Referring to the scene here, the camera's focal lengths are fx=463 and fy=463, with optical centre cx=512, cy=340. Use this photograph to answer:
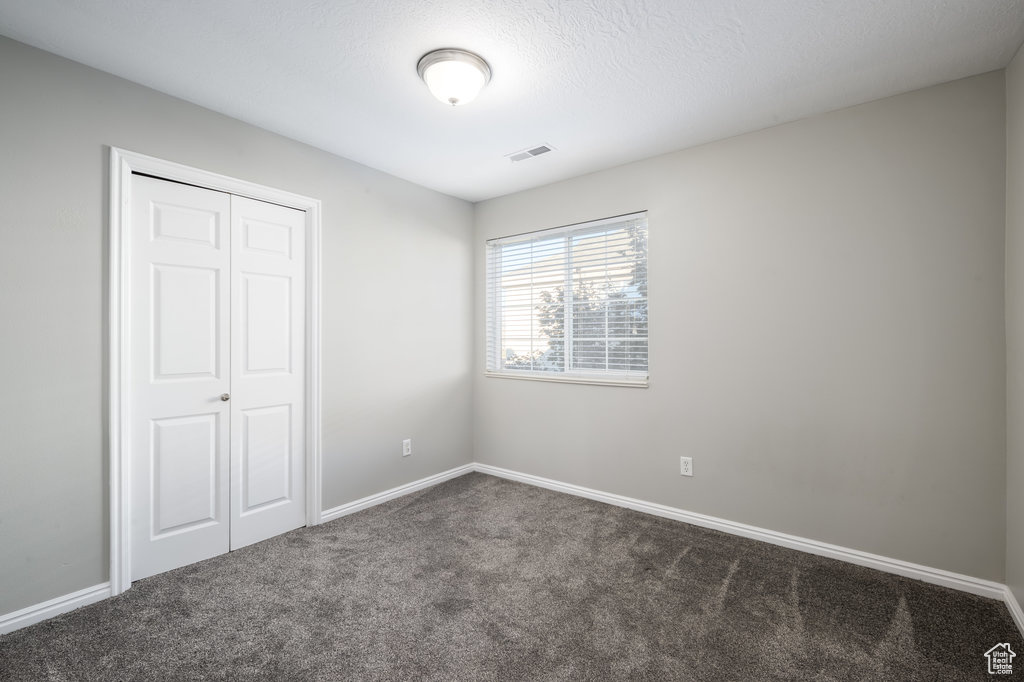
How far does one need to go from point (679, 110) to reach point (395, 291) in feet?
7.65

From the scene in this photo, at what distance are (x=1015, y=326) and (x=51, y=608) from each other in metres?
4.53

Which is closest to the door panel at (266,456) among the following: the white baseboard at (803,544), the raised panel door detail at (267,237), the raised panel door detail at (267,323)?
the raised panel door detail at (267,323)

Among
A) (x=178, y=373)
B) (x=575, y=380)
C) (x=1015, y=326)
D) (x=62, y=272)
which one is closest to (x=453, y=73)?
(x=62, y=272)

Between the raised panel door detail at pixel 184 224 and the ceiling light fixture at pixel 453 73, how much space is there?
1484 mm

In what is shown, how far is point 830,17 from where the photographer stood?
1.87 metres

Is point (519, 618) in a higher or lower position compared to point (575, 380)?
lower

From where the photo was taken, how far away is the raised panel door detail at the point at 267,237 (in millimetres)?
2825

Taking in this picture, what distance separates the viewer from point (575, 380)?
3686 millimetres

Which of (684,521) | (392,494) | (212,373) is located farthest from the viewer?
(392,494)

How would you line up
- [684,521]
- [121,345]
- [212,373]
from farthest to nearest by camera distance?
[684,521] < [212,373] < [121,345]

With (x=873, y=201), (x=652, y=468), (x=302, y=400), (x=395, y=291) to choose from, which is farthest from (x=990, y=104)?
(x=302, y=400)

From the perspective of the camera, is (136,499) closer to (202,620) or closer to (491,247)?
(202,620)

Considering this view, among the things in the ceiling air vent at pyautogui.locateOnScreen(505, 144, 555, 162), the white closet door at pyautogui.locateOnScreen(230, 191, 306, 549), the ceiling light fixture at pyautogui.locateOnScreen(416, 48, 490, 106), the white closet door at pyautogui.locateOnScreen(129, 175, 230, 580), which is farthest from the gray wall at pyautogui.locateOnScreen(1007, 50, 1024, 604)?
the white closet door at pyautogui.locateOnScreen(129, 175, 230, 580)

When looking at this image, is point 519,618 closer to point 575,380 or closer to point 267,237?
point 575,380
